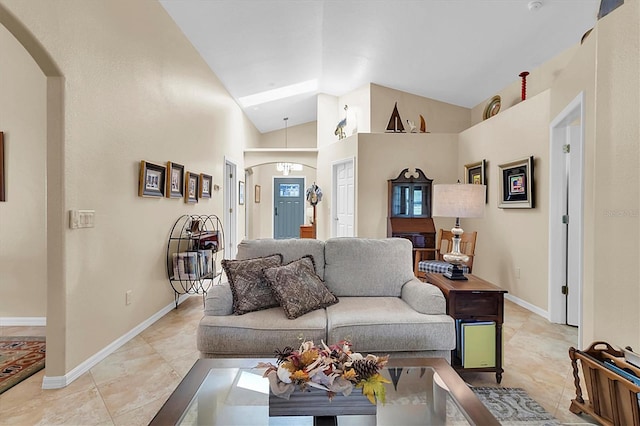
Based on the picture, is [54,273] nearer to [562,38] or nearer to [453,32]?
[453,32]

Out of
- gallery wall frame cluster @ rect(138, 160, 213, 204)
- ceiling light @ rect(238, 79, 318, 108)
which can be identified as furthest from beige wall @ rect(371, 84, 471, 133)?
gallery wall frame cluster @ rect(138, 160, 213, 204)

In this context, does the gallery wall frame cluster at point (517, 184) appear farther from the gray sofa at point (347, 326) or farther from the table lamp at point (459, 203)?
the gray sofa at point (347, 326)

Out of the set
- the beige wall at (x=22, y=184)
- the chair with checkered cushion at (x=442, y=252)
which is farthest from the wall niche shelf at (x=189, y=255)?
the chair with checkered cushion at (x=442, y=252)

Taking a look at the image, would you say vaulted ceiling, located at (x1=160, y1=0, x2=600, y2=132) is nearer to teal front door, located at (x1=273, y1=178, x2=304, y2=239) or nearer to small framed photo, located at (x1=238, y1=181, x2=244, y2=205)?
small framed photo, located at (x1=238, y1=181, x2=244, y2=205)

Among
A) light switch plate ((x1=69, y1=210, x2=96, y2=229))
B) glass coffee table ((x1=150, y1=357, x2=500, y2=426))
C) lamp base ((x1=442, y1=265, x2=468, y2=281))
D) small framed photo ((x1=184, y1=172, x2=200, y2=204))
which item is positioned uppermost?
A: small framed photo ((x1=184, y1=172, x2=200, y2=204))

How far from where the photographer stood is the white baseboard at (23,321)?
10.7 feet

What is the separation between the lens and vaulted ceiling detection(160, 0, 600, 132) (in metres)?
3.66

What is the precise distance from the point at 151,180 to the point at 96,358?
1592mm

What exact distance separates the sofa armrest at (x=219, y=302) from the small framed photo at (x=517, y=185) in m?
3.43

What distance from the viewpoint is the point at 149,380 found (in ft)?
7.44

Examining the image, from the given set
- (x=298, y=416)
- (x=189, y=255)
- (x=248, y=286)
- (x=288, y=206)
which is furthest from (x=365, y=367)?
(x=288, y=206)

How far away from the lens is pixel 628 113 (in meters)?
1.93

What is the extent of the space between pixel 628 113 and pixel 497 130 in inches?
105

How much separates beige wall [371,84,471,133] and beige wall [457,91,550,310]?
4.65ft
